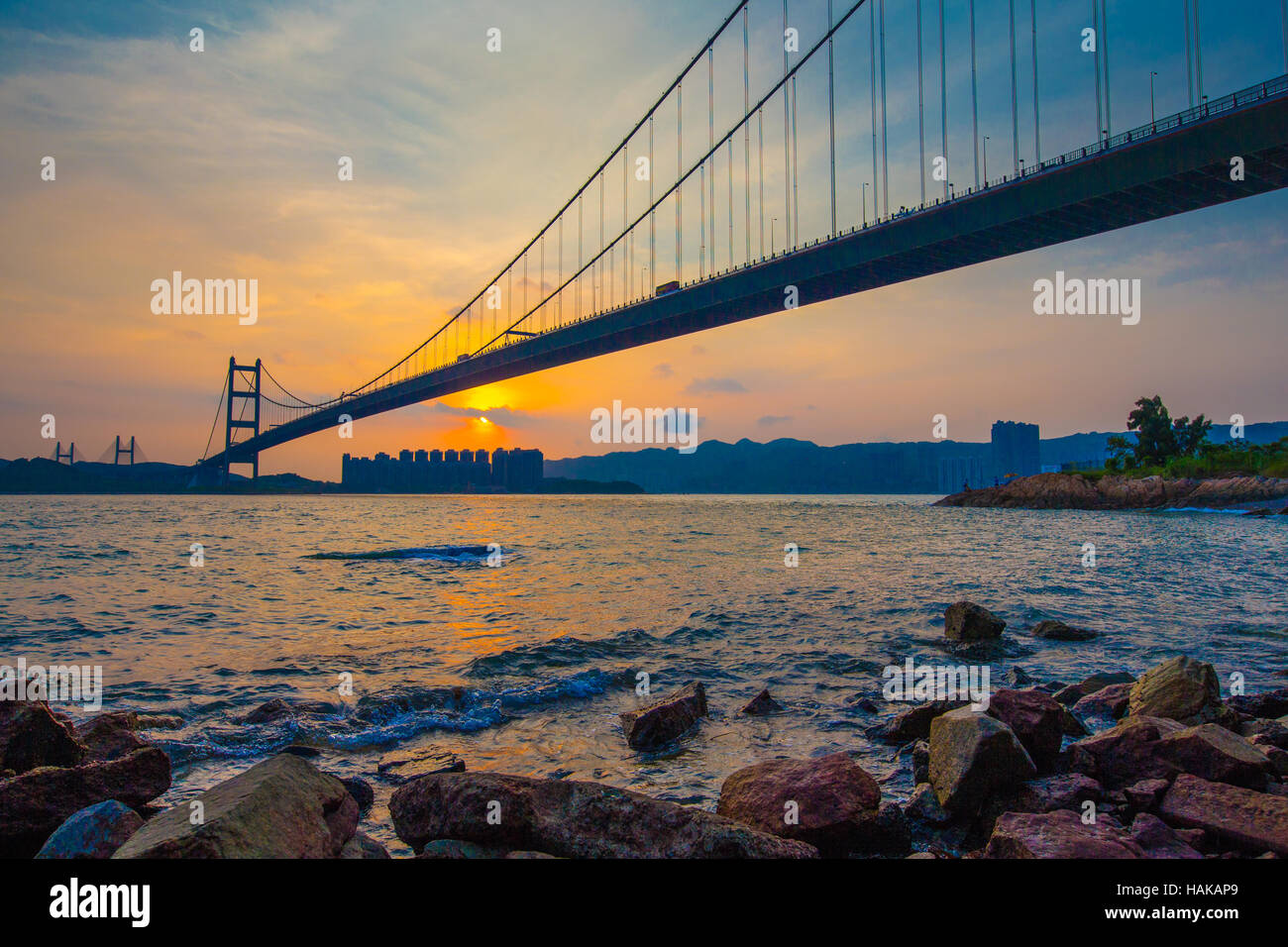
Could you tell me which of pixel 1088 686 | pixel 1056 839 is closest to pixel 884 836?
pixel 1056 839

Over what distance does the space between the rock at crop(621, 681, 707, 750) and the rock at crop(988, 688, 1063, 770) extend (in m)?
2.13

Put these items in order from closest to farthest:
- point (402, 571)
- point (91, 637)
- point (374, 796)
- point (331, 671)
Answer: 1. point (374, 796)
2. point (331, 671)
3. point (91, 637)
4. point (402, 571)

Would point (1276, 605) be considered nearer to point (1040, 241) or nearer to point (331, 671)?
point (331, 671)

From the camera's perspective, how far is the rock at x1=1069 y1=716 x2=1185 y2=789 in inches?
144

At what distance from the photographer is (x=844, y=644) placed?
8531 millimetres

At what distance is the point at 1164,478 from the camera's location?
58.7 m

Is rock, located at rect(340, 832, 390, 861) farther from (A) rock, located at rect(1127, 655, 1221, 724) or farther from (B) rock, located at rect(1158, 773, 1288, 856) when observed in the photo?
(A) rock, located at rect(1127, 655, 1221, 724)

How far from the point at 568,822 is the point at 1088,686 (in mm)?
5192

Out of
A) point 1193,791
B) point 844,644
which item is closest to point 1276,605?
→ point 844,644

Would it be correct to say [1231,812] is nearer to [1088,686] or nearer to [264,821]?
[1088,686]

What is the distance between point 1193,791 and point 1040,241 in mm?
37843
